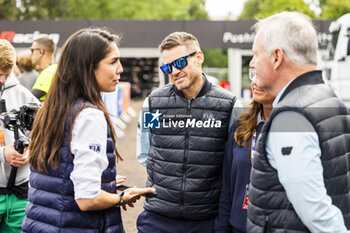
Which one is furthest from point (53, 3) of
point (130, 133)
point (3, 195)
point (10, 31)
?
point (3, 195)

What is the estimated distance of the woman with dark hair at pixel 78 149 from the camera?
1990 mm

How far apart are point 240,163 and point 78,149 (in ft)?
3.33

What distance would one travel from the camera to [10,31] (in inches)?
880

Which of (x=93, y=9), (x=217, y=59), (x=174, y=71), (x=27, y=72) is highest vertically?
(x=93, y=9)

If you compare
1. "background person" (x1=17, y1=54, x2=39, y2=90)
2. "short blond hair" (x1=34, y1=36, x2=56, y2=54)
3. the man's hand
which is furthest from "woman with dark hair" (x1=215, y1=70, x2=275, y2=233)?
"background person" (x1=17, y1=54, x2=39, y2=90)

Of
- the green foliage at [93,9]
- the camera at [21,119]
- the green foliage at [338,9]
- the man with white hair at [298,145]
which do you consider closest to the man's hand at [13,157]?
the camera at [21,119]

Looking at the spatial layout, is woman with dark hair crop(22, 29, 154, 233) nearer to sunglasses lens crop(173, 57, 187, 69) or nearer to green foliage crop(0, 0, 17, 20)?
sunglasses lens crop(173, 57, 187, 69)

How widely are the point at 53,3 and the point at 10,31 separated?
47.6 feet

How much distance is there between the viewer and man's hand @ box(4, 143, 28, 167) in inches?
112

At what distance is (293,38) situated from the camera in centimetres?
174

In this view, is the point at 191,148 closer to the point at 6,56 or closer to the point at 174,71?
the point at 174,71

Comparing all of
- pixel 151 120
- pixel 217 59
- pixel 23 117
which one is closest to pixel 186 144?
pixel 151 120

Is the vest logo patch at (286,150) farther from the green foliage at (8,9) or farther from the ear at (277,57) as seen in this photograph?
the green foliage at (8,9)

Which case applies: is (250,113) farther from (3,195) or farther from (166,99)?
(3,195)
